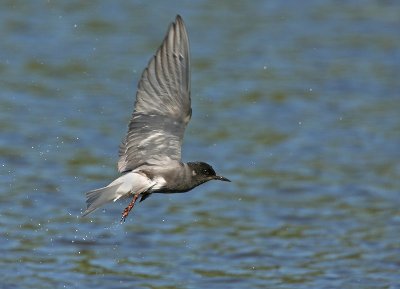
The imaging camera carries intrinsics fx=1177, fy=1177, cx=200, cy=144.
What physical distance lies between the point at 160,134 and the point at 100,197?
0.76 metres

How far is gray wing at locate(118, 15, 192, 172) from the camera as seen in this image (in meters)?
8.56

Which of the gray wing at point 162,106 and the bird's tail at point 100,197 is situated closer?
the bird's tail at point 100,197

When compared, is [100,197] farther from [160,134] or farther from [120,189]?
[160,134]

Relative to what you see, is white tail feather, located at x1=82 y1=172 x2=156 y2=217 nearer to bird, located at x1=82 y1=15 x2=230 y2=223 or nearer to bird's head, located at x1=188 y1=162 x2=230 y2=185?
bird, located at x1=82 y1=15 x2=230 y2=223

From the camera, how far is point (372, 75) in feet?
60.5

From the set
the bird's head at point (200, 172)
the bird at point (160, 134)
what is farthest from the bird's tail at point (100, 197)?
the bird's head at point (200, 172)

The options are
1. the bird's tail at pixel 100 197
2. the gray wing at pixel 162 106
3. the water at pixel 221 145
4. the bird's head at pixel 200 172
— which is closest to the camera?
the bird's tail at pixel 100 197

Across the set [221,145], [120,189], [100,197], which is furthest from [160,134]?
[221,145]

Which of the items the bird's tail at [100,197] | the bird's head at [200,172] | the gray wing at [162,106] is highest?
the gray wing at [162,106]

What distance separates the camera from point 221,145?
1524cm

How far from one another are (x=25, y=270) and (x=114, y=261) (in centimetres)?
91

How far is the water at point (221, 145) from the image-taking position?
1146cm

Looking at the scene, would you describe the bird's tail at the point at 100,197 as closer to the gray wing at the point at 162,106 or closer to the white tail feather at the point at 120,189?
the white tail feather at the point at 120,189

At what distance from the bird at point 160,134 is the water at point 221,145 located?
2.06 meters
